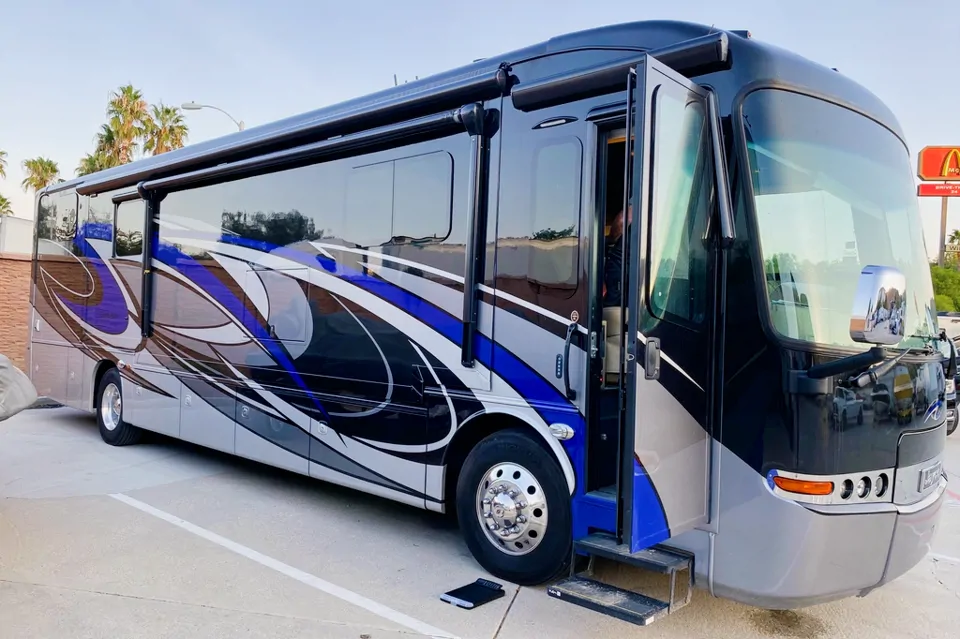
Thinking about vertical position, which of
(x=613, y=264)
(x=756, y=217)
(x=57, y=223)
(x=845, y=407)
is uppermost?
(x=57, y=223)

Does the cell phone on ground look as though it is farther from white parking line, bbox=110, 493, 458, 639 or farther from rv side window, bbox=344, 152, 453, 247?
rv side window, bbox=344, 152, 453, 247

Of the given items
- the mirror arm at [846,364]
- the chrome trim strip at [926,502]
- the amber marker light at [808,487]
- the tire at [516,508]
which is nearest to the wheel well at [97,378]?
the tire at [516,508]

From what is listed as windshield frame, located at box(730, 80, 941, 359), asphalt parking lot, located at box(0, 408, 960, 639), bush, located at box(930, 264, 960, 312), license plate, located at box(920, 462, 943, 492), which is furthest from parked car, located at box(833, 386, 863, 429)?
bush, located at box(930, 264, 960, 312)

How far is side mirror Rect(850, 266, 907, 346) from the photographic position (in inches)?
129

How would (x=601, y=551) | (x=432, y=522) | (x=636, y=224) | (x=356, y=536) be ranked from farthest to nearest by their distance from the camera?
(x=432, y=522) → (x=356, y=536) → (x=601, y=551) → (x=636, y=224)

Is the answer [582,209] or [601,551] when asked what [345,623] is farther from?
[582,209]

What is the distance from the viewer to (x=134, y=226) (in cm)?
855

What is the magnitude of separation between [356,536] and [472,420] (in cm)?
152

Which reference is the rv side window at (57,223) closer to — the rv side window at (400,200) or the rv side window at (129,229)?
the rv side window at (129,229)

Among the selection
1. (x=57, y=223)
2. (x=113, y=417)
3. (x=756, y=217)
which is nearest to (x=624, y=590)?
(x=756, y=217)

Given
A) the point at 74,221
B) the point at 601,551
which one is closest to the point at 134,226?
the point at 74,221

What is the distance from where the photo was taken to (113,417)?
29.7 ft

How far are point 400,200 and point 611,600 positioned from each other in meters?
3.08

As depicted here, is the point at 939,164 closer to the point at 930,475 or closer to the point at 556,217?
the point at 930,475
